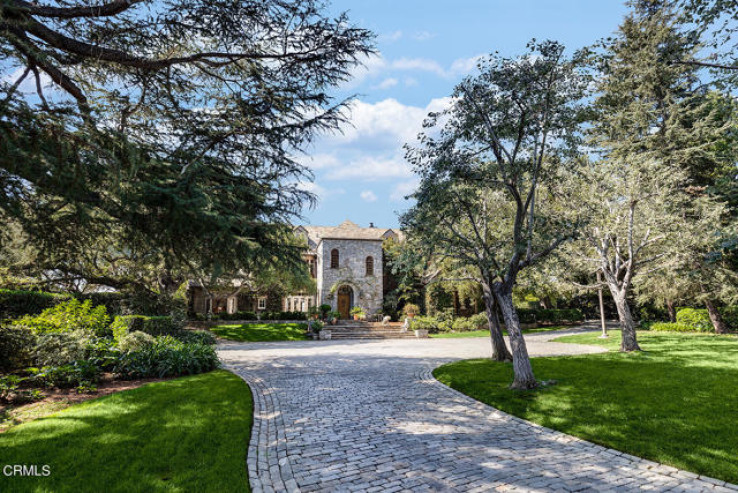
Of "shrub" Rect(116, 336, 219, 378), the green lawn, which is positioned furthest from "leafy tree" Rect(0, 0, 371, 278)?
"shrub" Rect(116, 336, 219, 378)

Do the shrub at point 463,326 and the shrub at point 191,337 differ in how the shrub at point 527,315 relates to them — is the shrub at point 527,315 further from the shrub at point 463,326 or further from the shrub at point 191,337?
the shrub at point 191,337

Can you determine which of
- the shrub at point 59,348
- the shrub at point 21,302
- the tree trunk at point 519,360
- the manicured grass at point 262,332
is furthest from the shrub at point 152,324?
the tree trunk at point 519,360

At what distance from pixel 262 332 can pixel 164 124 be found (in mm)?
18922

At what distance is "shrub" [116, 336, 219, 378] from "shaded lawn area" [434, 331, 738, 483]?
261 inches

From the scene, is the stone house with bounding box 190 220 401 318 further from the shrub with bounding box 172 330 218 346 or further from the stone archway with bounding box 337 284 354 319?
the shrub with bounding box 172 330 218 346

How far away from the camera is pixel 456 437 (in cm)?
556

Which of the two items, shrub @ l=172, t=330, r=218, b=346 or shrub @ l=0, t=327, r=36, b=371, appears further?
shrub @ l=172, t=330, r=218, b=346

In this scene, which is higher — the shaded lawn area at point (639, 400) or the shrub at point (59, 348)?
the shrub at point (59, 348)

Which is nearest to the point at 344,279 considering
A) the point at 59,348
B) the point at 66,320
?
the point at 66,320

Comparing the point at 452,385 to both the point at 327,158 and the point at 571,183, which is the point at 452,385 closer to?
the point at 327,158

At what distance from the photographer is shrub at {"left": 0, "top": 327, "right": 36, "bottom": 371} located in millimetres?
8469

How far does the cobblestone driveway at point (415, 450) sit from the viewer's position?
13.5 feet

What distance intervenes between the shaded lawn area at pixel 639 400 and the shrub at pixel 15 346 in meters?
10.1

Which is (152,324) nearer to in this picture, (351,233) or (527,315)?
(351,233)
